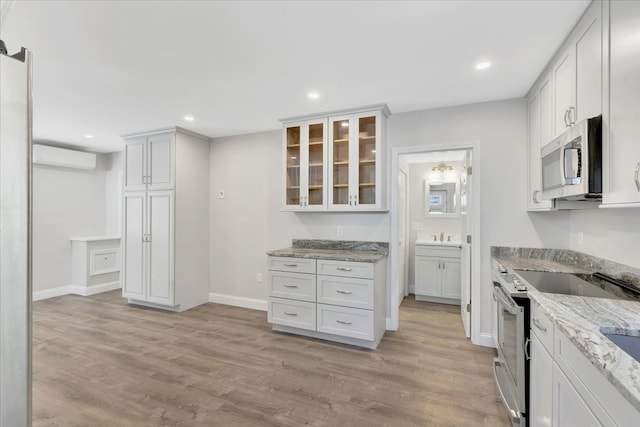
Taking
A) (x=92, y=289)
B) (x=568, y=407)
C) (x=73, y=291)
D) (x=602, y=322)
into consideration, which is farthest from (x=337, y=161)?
(x=73, y=291)

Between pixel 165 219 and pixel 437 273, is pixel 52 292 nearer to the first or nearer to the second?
pixel 165 219

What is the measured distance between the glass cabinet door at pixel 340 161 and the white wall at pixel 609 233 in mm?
2052

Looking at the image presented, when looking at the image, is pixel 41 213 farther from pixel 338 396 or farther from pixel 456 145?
pixel 456 145

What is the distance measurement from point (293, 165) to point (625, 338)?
3051mm

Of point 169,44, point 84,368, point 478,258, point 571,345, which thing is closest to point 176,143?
point 169,44

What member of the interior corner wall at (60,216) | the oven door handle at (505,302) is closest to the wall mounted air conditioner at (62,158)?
Result: the interior corner wall at (60,216)

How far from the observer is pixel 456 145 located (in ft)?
9.96

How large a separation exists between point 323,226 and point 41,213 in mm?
4538

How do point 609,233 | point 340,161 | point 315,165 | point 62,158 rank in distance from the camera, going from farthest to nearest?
point 62,158
point 315,165
point 340,161
point 609,233

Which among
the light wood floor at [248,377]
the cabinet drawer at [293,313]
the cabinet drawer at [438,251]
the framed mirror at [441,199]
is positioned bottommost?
the light wood floor at [248,377]

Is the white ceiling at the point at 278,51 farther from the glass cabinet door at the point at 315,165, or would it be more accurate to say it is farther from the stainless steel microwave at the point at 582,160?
the stainless steel microwave at the point at 582,160

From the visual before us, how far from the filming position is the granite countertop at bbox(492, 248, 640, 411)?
2.61 feet

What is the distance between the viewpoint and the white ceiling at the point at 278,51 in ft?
5.47

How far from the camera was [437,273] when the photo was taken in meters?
4.39
